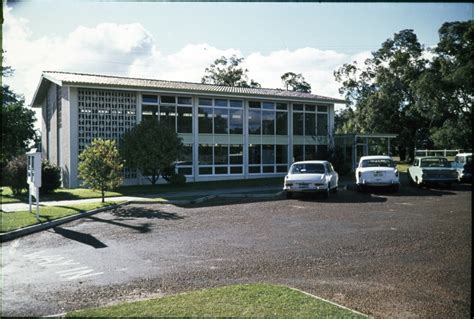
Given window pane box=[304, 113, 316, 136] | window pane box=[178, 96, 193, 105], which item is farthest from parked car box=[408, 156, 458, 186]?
window pane box=[178, 96, 193, 105]

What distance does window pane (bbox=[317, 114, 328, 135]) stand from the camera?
111 feet

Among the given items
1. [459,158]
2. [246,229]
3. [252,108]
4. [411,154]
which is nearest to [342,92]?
[411,154]

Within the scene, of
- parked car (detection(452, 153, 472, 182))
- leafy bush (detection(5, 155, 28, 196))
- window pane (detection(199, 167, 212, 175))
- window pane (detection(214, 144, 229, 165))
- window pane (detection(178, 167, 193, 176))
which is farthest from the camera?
window pane (detection(214, 144, 229, 165))

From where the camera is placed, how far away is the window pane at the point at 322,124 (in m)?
33.8

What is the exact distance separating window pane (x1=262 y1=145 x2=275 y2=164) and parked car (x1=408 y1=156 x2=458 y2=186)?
35.5 feet

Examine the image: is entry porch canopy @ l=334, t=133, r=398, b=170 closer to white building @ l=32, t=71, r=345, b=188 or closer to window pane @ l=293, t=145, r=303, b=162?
white building @ l=32, t=71, r=345, b=188

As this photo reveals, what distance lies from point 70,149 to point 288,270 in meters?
18.9

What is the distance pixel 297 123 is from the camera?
32.7 m

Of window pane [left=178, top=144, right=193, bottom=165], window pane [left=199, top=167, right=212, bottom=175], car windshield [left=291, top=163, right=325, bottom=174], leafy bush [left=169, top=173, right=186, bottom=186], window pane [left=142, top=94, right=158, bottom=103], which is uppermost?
window pane [left=142, top=94, right=158, bottom=103]

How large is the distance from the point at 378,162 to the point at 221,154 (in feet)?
36.8

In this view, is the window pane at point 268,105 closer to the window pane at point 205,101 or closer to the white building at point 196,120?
the white building at point 196,120

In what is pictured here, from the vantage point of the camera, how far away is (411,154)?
5191 centimetres

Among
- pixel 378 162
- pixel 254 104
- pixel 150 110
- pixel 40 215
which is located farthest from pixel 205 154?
pixel 40 215

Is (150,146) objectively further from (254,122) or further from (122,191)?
(254,122)
